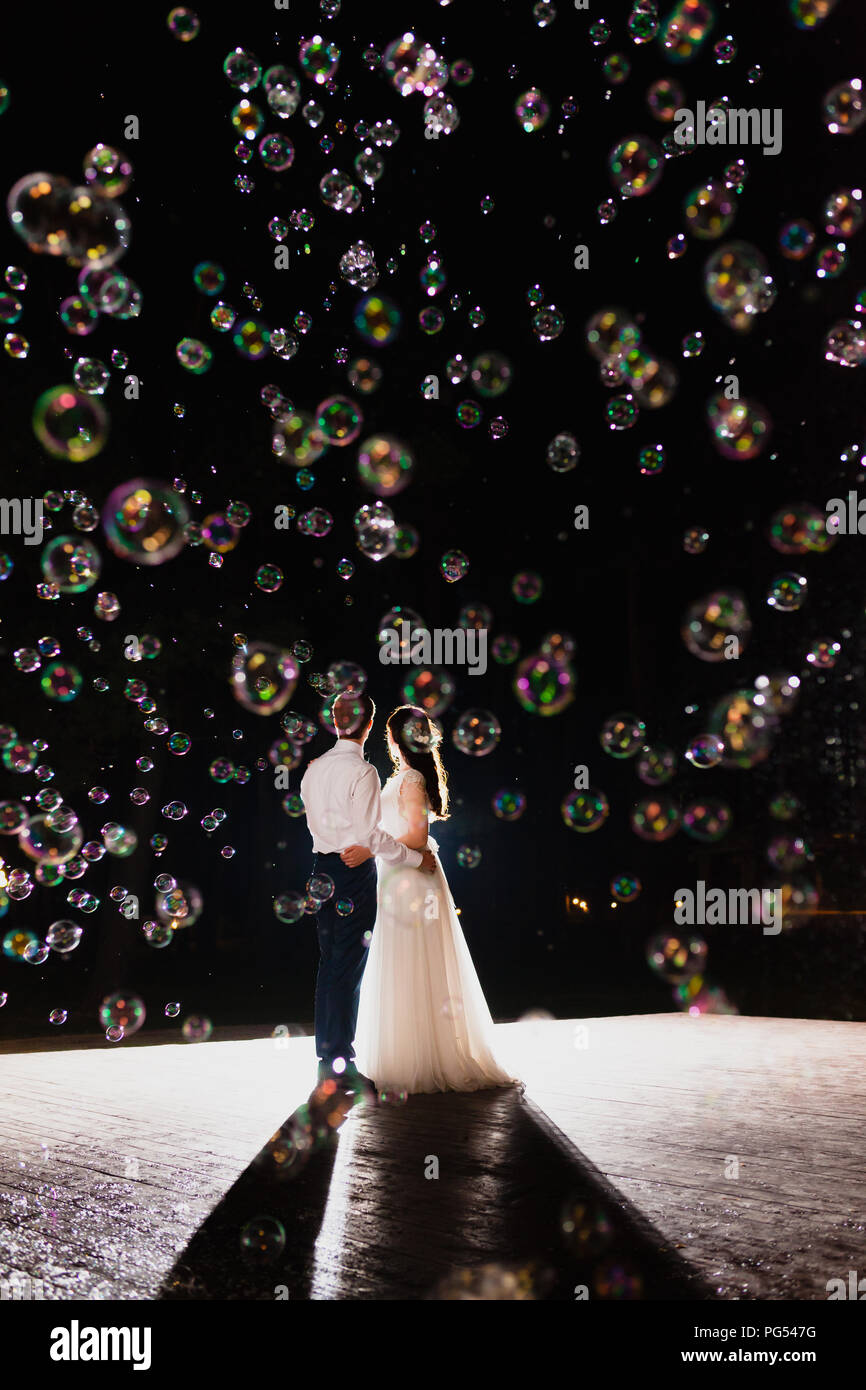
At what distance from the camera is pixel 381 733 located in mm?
18516

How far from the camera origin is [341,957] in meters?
5.68

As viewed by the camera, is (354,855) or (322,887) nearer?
(354,855)

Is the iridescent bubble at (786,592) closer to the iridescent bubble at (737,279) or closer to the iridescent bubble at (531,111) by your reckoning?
the iridescent bubble at (737,279)

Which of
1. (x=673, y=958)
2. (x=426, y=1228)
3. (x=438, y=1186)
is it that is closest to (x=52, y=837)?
(x=438, y=1186)

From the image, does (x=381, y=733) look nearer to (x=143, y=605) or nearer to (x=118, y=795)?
(x=118, y=795)

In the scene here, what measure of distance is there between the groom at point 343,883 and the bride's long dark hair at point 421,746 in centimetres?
29

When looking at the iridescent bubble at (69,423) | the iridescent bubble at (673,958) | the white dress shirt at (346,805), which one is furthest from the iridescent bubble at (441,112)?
the iridescent bubble at (673,958)

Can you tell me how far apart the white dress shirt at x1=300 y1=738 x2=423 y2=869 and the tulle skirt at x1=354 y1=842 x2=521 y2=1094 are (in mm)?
413

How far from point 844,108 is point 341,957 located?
23.8 ft

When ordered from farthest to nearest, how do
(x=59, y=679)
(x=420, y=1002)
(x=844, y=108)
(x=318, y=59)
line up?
(x=59, y=679) → (x=318, y=59) → (x=844, y=108) → (x=420, y=1002)

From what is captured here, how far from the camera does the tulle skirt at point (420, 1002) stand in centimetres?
594

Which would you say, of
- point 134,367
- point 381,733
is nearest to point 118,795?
point 381,733

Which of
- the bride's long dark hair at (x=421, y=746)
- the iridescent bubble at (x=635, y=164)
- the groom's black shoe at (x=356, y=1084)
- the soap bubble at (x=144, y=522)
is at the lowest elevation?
the groom's black shoe at (x=356, y=1084)

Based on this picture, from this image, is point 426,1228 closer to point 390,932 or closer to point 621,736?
point 390,932
